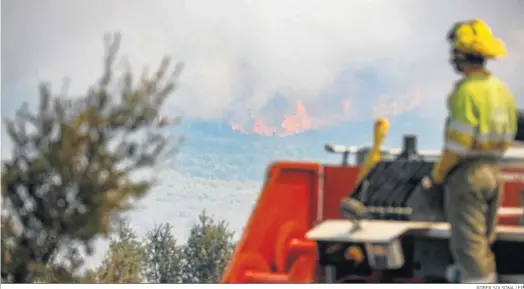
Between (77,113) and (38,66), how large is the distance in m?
0.26

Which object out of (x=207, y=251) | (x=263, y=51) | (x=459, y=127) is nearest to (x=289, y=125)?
(x=263, y=51)

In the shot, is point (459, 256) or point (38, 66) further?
point (38, 66)

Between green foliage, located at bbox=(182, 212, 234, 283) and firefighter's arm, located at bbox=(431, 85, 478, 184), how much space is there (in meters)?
1.22

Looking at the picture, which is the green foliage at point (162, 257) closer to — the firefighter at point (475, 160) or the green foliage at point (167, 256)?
the green foliage at point (167, 256)

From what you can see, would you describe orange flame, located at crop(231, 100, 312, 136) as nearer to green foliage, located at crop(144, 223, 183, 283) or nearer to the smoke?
the smoke

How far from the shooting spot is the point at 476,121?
3074 mm

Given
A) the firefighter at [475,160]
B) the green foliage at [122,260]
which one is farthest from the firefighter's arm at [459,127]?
the green foliage at [122,260]

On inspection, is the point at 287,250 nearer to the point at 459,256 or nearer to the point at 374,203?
the point at 374,203

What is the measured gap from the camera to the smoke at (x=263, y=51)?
3859 mm

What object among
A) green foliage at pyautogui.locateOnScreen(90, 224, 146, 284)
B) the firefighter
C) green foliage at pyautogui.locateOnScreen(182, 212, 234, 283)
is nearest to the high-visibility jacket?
the firefighter

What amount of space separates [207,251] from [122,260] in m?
0.43

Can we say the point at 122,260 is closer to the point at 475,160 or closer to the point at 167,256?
the point at 167,256

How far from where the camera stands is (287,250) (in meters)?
3.83

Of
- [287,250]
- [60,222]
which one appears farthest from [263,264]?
[60,222]
